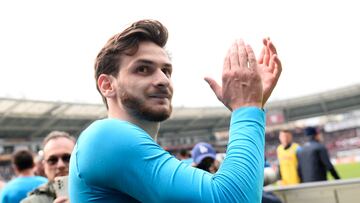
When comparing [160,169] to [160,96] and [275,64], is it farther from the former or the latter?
[275,64]

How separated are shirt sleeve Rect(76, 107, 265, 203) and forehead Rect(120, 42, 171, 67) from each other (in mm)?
206

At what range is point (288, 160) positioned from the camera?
23.1ft

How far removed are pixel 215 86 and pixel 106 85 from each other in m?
0.32

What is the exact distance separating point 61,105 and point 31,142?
3.88m

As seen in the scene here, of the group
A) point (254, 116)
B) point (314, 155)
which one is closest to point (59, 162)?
point (254, 116)

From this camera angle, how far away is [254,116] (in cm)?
107

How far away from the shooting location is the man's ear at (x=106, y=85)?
1.21 m

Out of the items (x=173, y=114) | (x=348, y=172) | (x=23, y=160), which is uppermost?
(x=173, y=114)

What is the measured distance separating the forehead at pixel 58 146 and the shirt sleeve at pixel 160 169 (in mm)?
1736

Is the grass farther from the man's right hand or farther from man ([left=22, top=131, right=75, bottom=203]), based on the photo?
the man's right hand

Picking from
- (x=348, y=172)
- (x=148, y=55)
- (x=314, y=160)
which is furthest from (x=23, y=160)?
(x=348, y=172)

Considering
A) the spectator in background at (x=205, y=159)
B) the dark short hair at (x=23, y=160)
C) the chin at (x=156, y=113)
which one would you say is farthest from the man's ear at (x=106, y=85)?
the dark short hair at (x=23, y=160)

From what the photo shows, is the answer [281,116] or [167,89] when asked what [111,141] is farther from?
[281,116]

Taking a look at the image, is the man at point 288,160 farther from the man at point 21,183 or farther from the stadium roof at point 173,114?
the stadium roof at point 173,114
